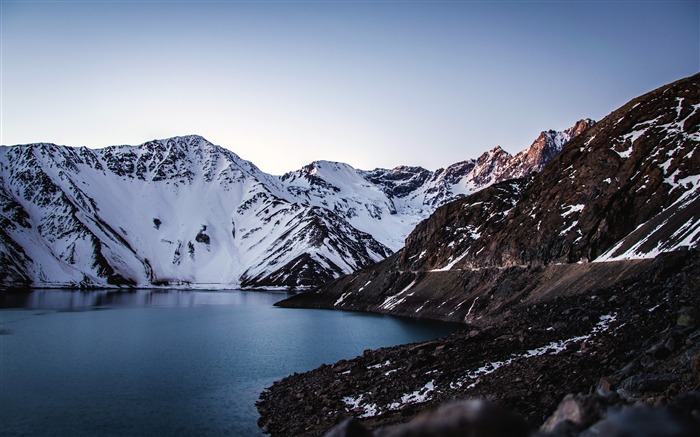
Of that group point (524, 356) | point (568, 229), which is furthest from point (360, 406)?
point (568, 229)

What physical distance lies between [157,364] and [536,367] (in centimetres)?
4546

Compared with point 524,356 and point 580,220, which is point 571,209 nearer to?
point 580,220

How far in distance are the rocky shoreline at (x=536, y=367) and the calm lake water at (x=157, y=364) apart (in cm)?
569

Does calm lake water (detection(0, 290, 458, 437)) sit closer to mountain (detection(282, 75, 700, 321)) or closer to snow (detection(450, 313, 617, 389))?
mountain (detection(282, 75, 700, 321))

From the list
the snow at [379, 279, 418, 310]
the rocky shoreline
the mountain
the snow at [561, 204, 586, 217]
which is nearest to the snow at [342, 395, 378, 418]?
the rocky shoreline

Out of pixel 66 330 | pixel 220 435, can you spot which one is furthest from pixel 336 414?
pixel 66 330

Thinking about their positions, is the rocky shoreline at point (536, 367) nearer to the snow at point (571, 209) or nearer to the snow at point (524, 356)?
the snow at point (524, 356)

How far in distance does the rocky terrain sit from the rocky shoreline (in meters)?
0.14

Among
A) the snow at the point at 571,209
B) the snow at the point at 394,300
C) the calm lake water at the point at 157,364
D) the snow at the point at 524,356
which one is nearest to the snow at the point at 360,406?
the snow at the point at 524,356

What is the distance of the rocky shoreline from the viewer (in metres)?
23.4

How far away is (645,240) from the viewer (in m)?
60.8

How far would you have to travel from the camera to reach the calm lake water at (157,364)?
35.8 m

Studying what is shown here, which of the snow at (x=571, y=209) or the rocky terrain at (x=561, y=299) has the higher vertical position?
the snow at (x=571, y=209)

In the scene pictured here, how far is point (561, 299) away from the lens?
58.0 meters
